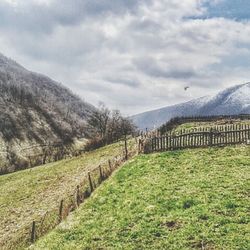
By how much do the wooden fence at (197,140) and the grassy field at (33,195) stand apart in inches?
260

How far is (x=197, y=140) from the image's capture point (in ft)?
130

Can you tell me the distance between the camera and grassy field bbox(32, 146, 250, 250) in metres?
23.0

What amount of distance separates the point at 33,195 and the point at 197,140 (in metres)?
14.4

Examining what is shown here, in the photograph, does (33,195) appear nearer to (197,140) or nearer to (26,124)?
(197,140)

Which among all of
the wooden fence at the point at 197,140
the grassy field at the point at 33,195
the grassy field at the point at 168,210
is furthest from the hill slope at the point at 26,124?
the grassy field at the point at 168,210

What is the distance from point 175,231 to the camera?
2369cm

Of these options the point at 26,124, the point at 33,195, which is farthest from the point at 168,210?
the point at 26,124

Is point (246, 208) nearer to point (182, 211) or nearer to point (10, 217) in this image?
point (182, 211)

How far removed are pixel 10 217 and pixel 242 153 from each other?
59.1ft

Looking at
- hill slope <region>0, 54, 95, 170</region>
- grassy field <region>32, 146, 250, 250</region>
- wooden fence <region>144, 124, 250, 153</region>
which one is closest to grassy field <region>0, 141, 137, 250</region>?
grassy field <region>32, 146, 250, 250</region>

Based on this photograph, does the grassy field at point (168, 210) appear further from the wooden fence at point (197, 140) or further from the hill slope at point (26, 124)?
the hill slope at point (26, 124)

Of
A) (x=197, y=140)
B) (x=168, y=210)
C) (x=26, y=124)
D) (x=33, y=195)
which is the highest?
(x=26, y=124)

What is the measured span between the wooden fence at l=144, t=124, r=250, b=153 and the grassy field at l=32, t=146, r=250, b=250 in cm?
347

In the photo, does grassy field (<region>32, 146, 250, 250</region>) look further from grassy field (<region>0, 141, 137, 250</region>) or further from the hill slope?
the hill slope
